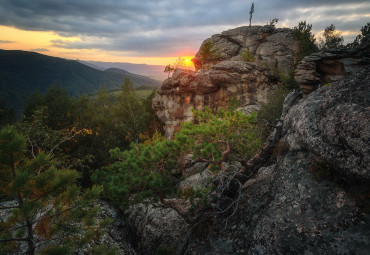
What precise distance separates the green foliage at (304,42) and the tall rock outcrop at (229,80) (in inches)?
193

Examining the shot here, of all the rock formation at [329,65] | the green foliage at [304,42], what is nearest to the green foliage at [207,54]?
the green foliage at [304,42]

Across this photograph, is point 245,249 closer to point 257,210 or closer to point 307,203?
point 257,210

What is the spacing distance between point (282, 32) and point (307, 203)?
183 feet

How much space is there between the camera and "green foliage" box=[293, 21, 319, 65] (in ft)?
116

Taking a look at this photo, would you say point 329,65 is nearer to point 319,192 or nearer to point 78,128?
point 319,192

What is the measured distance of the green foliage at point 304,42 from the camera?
35.5m

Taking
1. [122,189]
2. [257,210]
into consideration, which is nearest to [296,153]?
[257,210]

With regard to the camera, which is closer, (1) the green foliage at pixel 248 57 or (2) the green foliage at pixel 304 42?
(2) the green foliage at pixel 304 42

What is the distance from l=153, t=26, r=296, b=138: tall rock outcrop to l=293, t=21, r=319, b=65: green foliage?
16.1ft

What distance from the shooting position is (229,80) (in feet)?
121

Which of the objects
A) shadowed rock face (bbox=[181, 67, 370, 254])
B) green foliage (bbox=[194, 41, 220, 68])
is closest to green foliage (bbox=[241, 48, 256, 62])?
green foliage (bbox=[194, 41, 220, 68])

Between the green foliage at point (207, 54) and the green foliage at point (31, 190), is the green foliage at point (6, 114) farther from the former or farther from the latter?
the green foliage at point (207, 54)

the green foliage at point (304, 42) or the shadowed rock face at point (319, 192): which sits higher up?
the green foliage at point (304, 42)

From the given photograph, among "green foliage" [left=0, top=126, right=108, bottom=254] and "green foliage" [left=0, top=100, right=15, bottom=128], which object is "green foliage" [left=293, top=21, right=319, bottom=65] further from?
"green foliage" [left=0, top=100, right=15, bottom=128]
